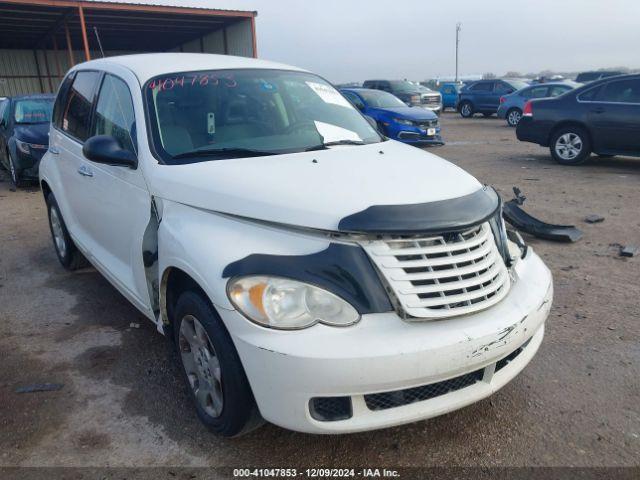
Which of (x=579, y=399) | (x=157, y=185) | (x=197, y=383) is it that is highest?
(x=157, y=185)

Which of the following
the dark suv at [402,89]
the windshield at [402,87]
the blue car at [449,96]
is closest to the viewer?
the dark suv at [402,89]

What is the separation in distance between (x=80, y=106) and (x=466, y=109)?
21304 mm

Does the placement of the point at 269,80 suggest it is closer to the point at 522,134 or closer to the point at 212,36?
the point at 522,134

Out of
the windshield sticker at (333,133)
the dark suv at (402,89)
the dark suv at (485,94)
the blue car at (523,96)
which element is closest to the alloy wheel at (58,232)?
the windshield sticker at (333,133)

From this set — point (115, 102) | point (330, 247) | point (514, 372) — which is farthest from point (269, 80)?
point (514, 372)

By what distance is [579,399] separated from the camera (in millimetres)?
2801

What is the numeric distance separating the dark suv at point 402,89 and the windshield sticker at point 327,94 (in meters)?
16.3

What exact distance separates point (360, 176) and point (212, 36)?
23.2m

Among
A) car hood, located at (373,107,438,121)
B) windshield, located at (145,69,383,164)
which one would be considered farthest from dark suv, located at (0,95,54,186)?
car hood, located at (373,107,438,121)

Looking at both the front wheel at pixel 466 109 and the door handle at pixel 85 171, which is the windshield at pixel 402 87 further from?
the door handle at pixel 85 171

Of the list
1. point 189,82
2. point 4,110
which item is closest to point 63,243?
point 189,82

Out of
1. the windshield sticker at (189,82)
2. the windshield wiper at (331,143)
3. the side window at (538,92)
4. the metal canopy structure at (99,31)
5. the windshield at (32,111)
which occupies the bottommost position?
the side window at (538,92)

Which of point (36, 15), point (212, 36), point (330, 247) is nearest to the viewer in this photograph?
point (330, 247)

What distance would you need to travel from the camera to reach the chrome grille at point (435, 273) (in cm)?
211
